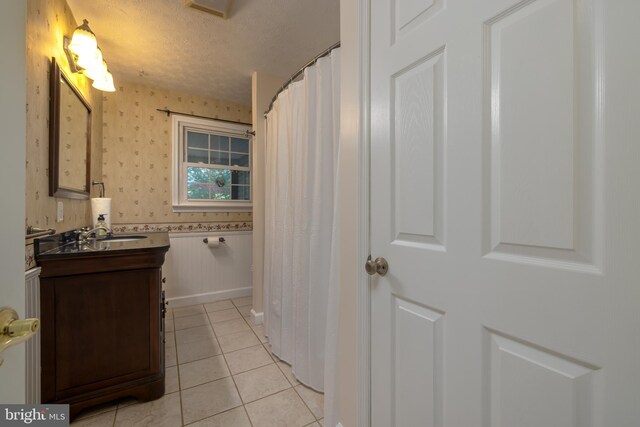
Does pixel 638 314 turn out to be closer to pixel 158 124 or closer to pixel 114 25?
pixel 114 25

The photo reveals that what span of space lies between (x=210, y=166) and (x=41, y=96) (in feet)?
5.64

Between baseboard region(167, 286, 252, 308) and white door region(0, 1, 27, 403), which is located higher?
white door region(0, 1, 27, 403)

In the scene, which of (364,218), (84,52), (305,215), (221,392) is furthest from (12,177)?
(84,52)

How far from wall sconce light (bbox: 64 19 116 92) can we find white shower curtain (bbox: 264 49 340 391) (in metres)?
Answer: 1.23

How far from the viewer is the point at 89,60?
169cm

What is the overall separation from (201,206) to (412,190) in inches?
109

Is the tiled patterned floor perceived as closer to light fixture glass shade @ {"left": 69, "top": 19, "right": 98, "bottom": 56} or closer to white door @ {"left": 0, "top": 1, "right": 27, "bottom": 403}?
white door @ {"left": 0, "top": 1, "right": 27, "bottom": 403}

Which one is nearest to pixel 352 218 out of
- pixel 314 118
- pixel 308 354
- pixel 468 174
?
pixel 468 174

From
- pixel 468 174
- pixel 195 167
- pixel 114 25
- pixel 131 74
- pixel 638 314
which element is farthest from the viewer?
pixel 195 167

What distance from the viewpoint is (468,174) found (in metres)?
0.66

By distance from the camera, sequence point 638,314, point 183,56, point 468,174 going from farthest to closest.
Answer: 1. point 183,56
2. point 468,174
3. point 638,314

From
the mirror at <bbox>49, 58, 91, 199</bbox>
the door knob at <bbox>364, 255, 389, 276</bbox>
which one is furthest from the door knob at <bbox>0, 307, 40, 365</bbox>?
the mirror at <bbox>49, 58, 91, 199</bbox>

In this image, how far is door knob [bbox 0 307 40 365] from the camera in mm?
397

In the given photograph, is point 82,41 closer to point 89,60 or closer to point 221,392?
point 89,60
